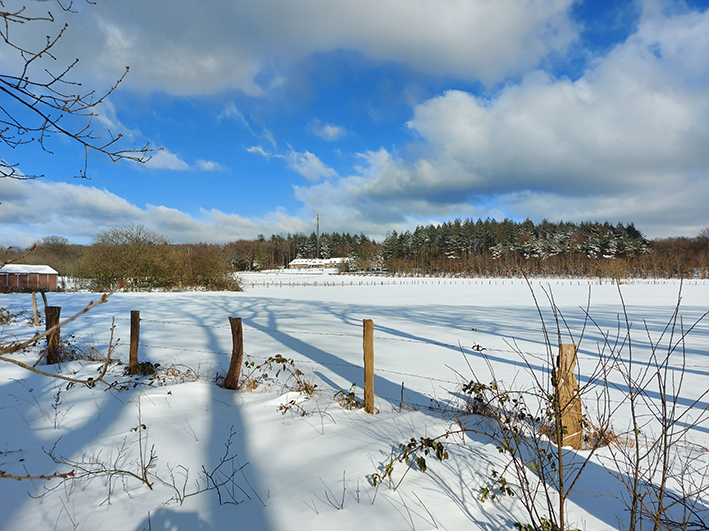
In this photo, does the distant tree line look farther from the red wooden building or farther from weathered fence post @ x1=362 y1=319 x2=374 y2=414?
weathered fence post @ x1=362 y1=319 x2=374 y2=414

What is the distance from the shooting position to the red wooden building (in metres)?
36.6

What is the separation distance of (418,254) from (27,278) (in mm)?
68612

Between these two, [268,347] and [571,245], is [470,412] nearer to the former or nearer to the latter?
[268,347]

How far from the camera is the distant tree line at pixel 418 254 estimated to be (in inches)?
1155

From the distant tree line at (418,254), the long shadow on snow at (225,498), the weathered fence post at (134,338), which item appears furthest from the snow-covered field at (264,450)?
the distant tree line at (418,254)

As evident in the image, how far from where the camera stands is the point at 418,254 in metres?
86.5

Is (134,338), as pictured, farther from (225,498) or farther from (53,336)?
(225,498)

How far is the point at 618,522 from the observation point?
2646 mm

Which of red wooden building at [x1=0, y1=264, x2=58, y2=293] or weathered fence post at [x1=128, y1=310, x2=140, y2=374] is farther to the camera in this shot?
red wooden building at [x1=0, y1=264, x2=58, y2=293]

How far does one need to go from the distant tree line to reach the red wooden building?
62.2 inches

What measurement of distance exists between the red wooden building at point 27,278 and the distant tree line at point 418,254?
1.58 metres

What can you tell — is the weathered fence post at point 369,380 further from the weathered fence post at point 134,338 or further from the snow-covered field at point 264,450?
the weathered fence post at point 134,338

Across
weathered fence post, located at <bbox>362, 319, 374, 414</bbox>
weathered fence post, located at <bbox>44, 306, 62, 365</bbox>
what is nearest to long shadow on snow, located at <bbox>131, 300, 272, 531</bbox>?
weathered fence post, located at <bbox>362, 319, 374, 414</bbox>

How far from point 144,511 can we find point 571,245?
84.8 metres
